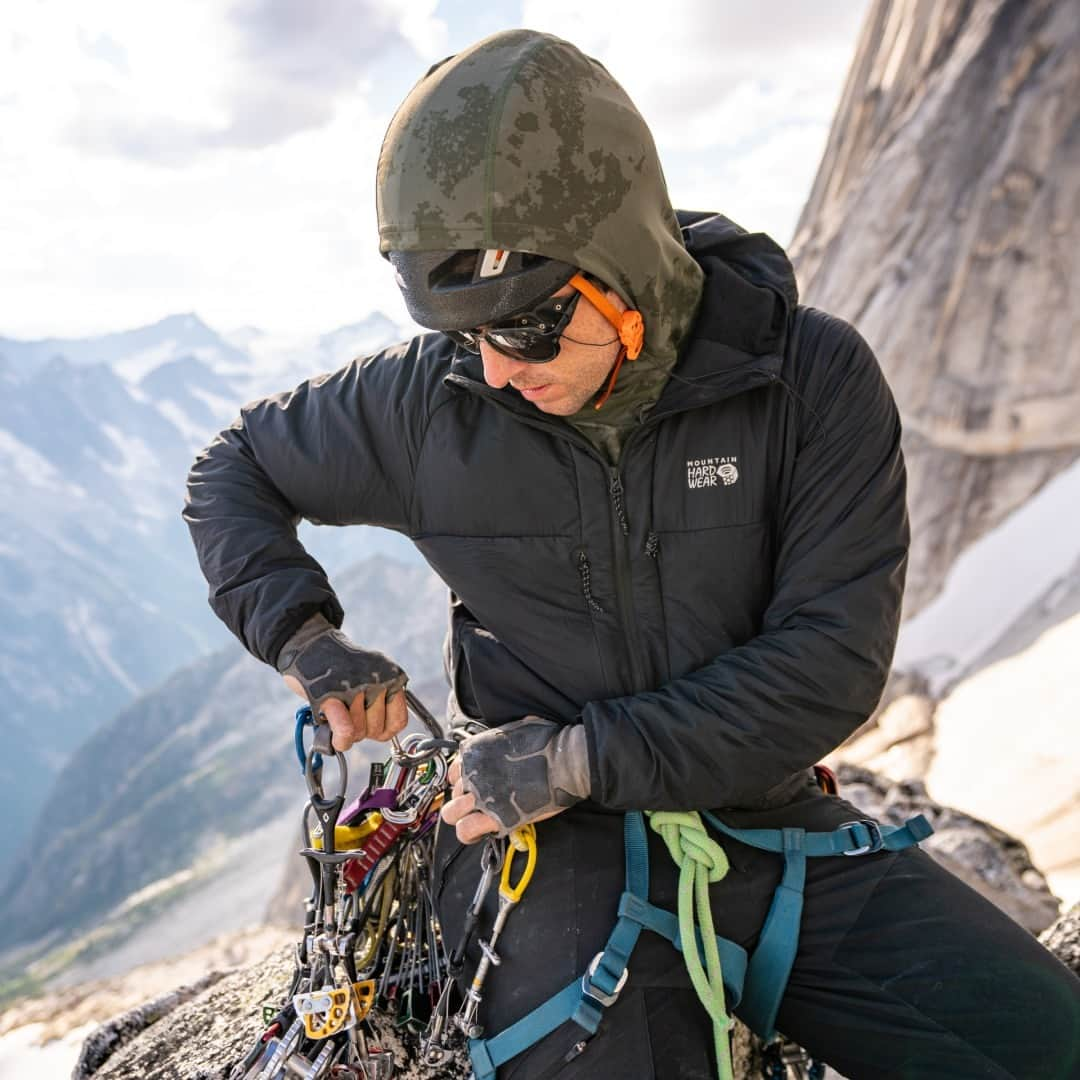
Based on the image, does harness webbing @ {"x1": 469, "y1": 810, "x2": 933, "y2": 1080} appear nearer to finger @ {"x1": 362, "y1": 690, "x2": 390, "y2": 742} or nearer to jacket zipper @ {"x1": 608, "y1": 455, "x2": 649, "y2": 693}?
jacket zipper @ {"x1": 608, "y1": 455, "x2": 649, "y2": 693}

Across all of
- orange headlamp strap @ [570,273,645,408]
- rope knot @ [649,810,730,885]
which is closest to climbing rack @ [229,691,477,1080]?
rope knot @ [649,810,730,885]

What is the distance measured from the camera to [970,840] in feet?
17.6

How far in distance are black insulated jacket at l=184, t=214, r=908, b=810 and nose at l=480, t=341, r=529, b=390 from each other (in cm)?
15

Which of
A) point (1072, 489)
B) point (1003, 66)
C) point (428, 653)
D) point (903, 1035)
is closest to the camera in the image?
point (903, 1035)

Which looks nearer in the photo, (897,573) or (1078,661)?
(897,573)

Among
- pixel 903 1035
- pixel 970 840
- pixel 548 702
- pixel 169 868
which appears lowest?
pixel 169 868

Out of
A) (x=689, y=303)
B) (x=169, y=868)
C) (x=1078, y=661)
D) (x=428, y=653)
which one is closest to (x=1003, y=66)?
(x=1078, y=661)

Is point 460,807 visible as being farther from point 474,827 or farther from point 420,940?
point 420,940

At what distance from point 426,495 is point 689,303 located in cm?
102

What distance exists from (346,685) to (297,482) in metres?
0.83

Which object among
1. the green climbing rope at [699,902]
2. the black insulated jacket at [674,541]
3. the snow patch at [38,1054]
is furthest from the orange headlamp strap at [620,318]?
the snow patch at [38,1054]

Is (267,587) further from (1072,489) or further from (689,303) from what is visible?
(1072,489)

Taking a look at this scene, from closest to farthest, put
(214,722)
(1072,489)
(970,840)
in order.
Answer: (970,840) → (1072,489) → (214,722)

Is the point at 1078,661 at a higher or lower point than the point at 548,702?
lower
